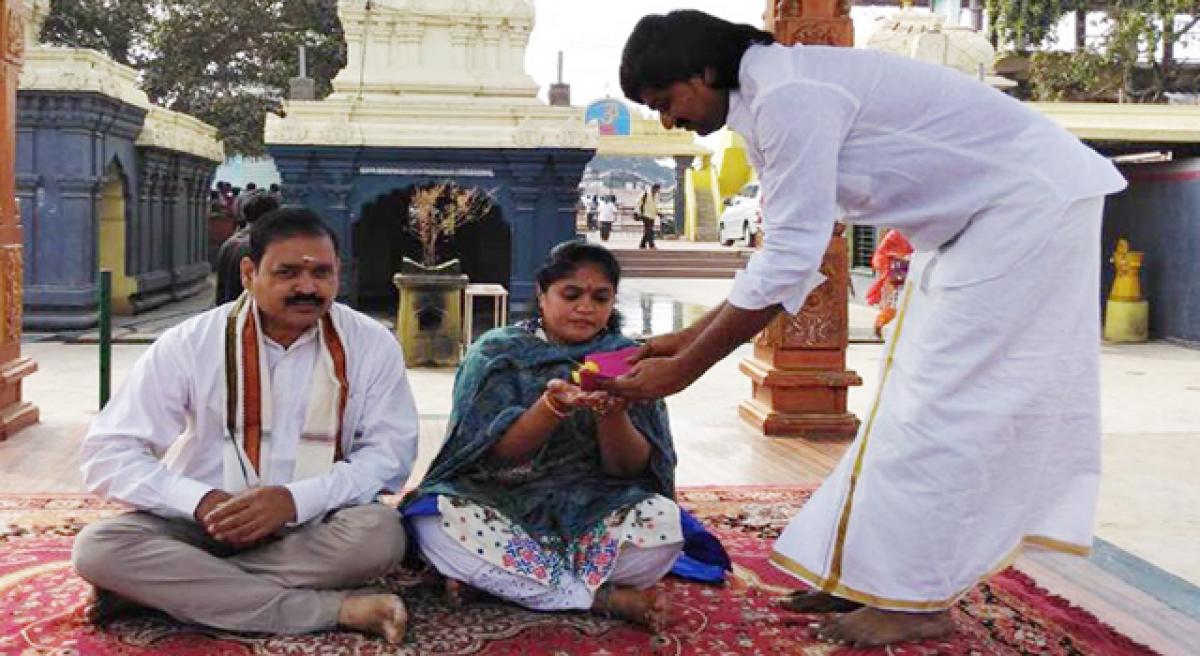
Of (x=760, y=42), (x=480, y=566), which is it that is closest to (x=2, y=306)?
(x=480, y=566)

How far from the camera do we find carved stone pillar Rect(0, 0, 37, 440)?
644cm

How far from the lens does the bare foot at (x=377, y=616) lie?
3127mm

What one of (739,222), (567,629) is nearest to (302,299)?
(567,629)

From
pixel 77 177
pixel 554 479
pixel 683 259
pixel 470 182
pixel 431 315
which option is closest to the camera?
pixel 554 479

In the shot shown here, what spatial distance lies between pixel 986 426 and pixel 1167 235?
12180 mm

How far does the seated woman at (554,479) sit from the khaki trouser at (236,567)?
26cm

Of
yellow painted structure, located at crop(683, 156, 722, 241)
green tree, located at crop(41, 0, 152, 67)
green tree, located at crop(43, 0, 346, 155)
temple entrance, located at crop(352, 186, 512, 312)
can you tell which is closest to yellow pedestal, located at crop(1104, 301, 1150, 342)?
temple entrance, located at crop(352, 186, 512, 312)

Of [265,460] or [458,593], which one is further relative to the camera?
[458,593]

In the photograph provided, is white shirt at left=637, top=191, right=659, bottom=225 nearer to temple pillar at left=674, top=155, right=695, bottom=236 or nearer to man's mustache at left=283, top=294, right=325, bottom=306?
temple pillar at left=674, top=155, right=695, bottom=236

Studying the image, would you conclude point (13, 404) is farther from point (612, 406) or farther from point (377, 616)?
point (612, 406)

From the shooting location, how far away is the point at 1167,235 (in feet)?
45.8

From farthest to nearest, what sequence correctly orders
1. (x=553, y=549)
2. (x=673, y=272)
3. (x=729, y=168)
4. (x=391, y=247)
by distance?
1. (x=729, y=168)
2. (x=673, y=272)
3. (x=391, y=247)
4. (x=553, y=549)

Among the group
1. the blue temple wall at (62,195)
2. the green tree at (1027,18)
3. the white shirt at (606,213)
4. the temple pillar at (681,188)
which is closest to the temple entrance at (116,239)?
the blue temple wall at (62,195)

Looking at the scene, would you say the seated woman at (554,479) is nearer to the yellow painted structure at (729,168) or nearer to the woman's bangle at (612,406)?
the woman's bangle at (612,406)
